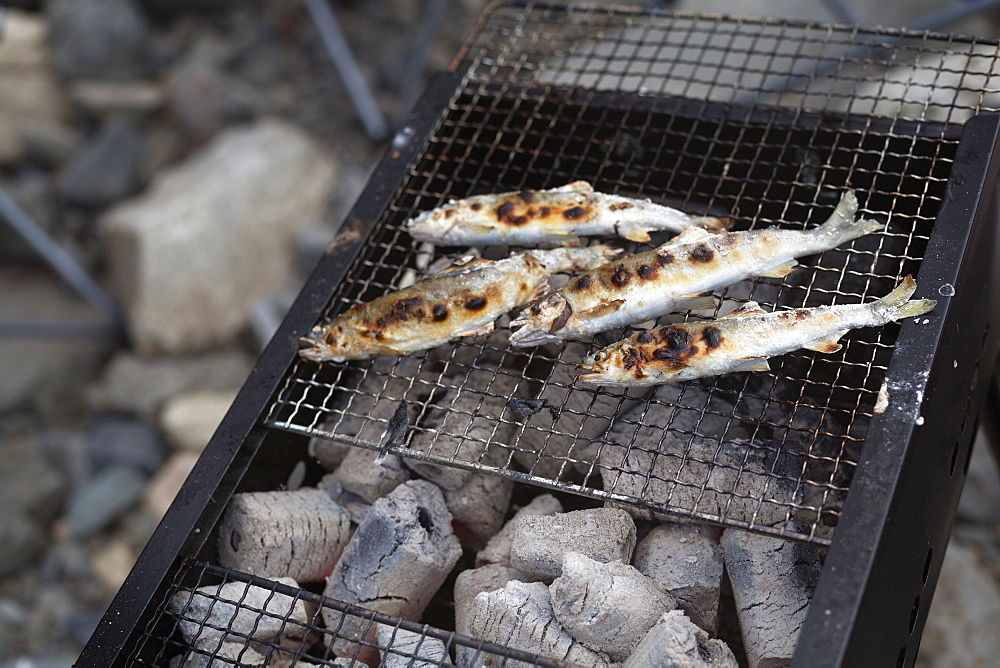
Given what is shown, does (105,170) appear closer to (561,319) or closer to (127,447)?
(127,447)

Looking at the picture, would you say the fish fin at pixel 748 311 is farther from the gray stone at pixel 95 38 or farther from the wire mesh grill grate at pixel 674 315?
the gray stone at pixel 95 38

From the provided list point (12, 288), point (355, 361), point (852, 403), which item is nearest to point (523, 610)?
point (355, 361)

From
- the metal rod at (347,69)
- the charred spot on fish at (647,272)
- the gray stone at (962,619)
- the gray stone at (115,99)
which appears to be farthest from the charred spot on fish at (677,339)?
the gray stone at (115,99)

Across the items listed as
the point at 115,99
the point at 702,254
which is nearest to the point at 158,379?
the point at 115,99

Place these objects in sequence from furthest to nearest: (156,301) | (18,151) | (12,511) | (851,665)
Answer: (18,151), (156,301), (12,511), (851,665)

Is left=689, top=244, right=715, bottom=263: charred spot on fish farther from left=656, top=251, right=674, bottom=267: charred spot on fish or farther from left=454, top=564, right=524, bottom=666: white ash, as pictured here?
left=454, top=564, right=524, bottom=666: white ash

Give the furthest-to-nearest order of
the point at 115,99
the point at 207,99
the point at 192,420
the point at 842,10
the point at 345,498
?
the point at 115,99
the point at 207,99
the point at 192,420
the point at 842,10
the point at 345,498

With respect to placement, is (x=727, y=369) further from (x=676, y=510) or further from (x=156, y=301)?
(x=156, y=301)
